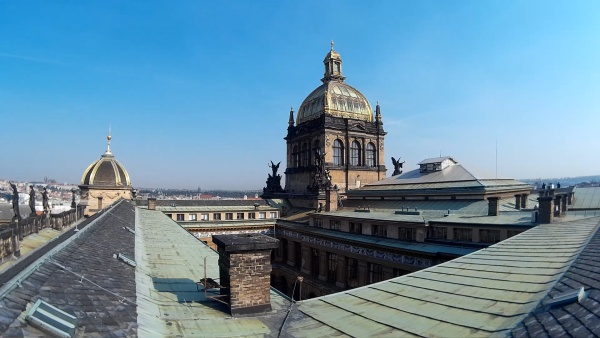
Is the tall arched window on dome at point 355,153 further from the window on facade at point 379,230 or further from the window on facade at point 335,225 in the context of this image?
the window on facade at point 379,230

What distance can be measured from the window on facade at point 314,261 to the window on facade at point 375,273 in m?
9.96

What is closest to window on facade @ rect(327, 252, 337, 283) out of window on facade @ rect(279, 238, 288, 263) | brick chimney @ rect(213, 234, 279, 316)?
window on facade @ rect(279, 238, 288, 263)

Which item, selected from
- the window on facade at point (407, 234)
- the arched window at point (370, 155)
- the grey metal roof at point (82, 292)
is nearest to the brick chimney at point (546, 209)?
the window on facade at point (407, 234)

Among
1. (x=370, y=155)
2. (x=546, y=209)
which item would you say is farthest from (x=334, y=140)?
(x=546, y=209)

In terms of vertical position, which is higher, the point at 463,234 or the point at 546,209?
the point at 546,209

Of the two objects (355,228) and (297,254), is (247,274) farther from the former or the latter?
(297,254)

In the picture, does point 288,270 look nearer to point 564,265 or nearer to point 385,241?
point 385,241

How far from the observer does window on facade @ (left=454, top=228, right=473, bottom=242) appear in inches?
1126

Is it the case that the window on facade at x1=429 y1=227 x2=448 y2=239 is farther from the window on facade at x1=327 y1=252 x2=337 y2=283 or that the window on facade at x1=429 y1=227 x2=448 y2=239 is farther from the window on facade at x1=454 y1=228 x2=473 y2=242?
the window on facade at x1=327 y1=252 x2=337 y2=283

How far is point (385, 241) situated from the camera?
33.7 meters

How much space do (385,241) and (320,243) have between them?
410 inches

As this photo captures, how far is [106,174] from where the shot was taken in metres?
54.7

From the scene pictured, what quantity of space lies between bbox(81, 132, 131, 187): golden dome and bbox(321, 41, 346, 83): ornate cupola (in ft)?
114

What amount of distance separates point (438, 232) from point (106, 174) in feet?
149
